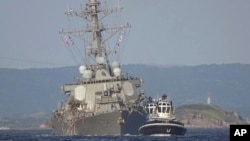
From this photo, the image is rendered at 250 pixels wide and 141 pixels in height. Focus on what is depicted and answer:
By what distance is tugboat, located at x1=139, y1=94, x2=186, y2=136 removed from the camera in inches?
5955

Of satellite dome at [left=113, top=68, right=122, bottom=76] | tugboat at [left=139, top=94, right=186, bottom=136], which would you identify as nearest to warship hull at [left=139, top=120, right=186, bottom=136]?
tugboat at [left=139, top=94, right=186, bottom=136]

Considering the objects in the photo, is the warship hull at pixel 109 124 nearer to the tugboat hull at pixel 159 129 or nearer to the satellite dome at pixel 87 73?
the tugboat hull at pixel 159 129

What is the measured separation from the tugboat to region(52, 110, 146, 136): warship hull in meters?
3.52

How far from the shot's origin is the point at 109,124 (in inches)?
6250

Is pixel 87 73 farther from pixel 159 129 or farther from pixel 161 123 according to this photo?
pixel 159 129

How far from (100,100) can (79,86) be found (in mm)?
5540

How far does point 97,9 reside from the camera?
6540 inches

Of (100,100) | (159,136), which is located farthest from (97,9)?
(159,136)

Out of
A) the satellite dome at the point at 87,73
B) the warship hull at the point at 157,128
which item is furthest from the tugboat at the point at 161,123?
the satellite dome at the point at 87,73

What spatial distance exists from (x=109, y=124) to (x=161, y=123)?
35.5 feet

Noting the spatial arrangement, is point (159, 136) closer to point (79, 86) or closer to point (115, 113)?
point (115, 113)

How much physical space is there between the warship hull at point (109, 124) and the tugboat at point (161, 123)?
139 inches

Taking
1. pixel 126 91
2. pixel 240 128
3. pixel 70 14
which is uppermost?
pixel 70 14

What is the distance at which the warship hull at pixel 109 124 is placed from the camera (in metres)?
157
